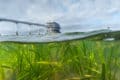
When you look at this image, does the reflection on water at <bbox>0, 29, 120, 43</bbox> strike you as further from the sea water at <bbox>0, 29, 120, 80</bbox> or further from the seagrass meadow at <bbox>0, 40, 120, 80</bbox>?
the seagrass meadow at <bbox>0, 40, 120, 80</bbox>

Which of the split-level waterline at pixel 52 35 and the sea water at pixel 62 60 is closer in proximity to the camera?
the sea water at pixel 62 60

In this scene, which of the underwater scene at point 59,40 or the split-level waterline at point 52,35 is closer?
the underwater scene at point 59,40

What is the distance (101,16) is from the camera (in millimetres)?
7055

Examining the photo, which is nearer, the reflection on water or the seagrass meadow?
the seagrass meadow

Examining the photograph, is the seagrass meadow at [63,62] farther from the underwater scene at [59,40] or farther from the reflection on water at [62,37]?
the reflection on water at [62,37]

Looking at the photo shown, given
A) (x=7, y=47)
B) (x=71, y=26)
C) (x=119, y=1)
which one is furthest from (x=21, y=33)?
(x=119, y=1)

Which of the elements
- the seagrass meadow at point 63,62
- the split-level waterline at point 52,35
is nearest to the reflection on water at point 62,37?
the split-level waterline at point 52,35

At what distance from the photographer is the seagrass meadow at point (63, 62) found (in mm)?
5199

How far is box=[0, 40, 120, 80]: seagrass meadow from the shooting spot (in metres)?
5.20

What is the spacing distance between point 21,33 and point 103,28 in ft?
4.41

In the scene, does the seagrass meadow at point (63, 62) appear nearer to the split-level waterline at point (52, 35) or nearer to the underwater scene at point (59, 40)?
the underwater scene at point (59, 40)

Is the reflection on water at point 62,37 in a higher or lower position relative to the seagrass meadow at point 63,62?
higher

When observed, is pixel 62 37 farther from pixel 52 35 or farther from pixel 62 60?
pixel 62 60

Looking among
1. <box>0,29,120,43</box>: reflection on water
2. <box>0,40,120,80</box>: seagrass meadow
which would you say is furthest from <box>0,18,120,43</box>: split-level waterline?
<box>0,40,120,80</box>: seagrass meadow
